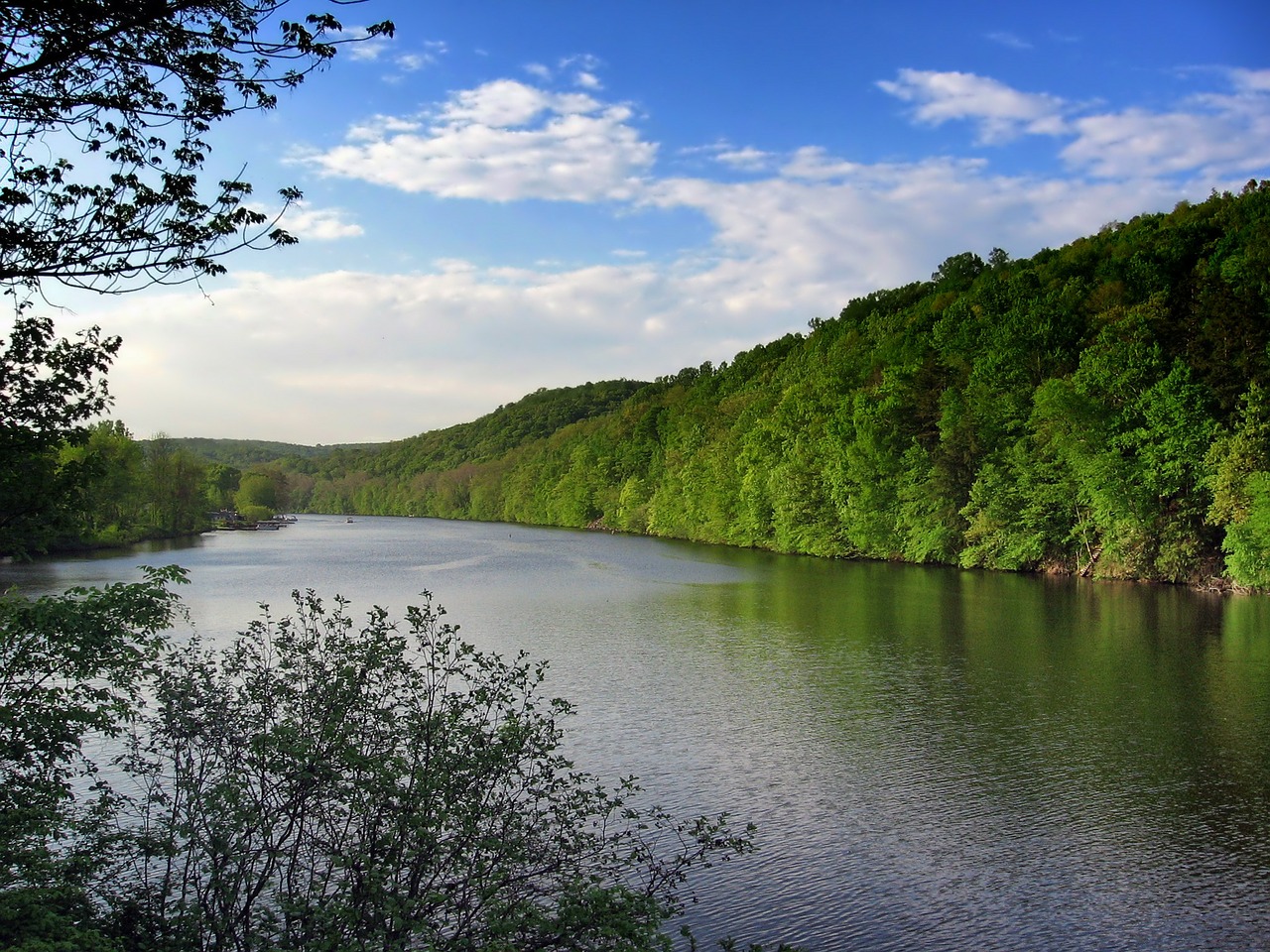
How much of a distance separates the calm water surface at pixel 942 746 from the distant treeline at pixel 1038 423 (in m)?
4.92

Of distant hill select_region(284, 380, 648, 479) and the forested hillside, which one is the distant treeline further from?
distant hill select_region(284, 380, 648, 479)

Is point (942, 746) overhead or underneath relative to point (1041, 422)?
underneath

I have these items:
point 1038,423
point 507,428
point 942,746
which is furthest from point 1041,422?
point 507,428

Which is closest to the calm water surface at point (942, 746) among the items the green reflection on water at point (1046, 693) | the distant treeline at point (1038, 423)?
the green reflection on water at point (1046, 693)

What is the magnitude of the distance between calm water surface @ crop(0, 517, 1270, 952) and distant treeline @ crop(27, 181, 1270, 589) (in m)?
4.92

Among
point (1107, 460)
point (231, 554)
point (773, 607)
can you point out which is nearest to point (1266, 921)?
point (773, 607)

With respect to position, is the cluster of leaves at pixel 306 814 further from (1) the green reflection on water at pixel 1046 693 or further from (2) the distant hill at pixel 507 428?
(2) the distant hill at pixel 507 428

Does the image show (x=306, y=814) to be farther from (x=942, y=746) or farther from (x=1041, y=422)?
(x=1041, y=422)

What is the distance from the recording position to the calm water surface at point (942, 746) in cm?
1034

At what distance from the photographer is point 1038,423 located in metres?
44.4

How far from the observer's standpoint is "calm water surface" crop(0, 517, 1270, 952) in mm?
10344

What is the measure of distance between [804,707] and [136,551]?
58234 mm

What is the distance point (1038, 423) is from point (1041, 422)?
13 cm

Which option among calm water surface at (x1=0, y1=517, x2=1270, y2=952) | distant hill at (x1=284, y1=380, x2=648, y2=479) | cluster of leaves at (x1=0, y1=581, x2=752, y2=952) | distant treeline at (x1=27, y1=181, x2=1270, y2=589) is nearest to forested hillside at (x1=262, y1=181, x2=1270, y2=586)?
distant treeline at (x1=27, y1=181, x2=1270, y2=589)
